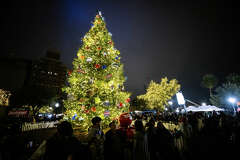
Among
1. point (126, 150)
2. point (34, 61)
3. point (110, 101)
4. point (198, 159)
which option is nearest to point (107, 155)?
point (126, 150)

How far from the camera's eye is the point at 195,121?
906 centimetres

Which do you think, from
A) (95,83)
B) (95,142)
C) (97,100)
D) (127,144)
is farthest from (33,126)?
(95,142)

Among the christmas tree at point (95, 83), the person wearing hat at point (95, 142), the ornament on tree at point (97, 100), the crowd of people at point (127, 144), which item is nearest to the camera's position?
the crowd of people at point (127, 144)

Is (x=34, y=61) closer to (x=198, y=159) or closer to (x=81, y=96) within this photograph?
(x=81, y=96)

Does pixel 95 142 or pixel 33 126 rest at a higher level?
pixel 95 142

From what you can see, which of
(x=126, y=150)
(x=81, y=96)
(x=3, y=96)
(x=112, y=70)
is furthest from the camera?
(x=3, y=96)

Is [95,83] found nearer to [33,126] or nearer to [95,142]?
[95,142]

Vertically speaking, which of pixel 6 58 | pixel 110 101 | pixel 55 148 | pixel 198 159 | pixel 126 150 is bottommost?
pixel 198 159

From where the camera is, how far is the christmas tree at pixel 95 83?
938 centimetres

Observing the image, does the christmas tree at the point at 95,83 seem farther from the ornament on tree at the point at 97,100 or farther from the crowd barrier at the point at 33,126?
the crowd barrier at the point at 33,126

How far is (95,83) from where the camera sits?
972 centimetres

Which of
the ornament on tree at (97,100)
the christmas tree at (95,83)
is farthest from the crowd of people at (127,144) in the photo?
the christmas tree at (95,83)

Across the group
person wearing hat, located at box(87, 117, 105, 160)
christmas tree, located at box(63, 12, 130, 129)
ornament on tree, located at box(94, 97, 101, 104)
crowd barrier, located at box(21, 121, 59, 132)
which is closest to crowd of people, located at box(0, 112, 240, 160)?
person wearing hat, located at box(87, 117, 105, 160)

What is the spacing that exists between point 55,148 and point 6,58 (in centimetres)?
8160
